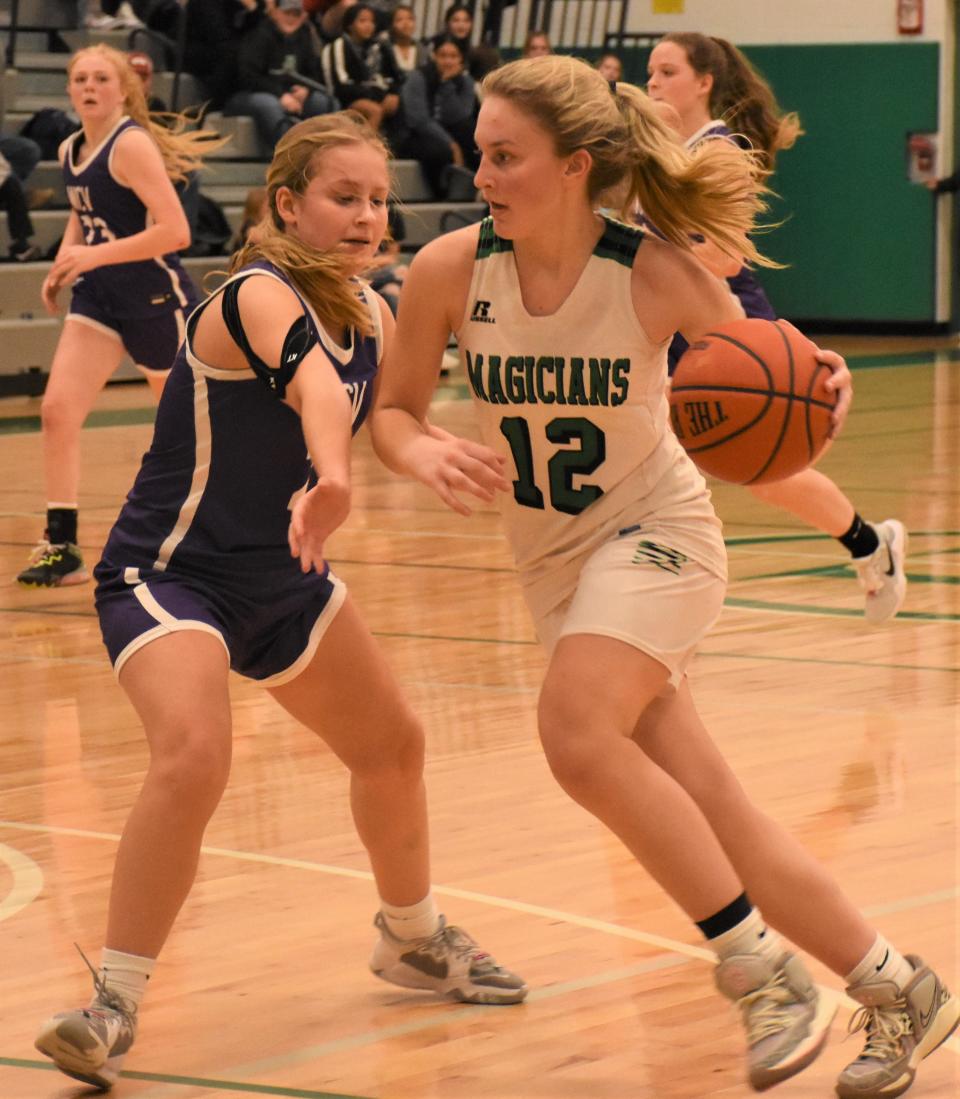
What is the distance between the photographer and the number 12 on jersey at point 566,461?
3098 millimetres

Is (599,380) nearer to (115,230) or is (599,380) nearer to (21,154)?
(115,230)

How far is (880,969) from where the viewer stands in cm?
296

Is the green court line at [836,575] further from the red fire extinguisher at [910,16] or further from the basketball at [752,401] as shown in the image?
the red fire extinguisher at [910,16]

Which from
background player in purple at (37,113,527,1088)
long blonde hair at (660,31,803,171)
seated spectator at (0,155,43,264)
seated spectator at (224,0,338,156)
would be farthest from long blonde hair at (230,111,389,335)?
seated spectator at (224,0,338,156)

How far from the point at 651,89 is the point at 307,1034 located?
11.7 ft

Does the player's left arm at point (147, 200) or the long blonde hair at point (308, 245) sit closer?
the long blonde hair at point (308, 245)

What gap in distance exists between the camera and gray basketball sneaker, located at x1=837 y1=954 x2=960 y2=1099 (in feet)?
9.41

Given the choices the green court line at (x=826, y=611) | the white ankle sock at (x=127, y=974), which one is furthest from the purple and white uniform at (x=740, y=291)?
the white ankle sock at (x=127, y=974)

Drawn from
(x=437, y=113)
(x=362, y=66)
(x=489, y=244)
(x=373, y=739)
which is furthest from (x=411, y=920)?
(x=437, y=113)

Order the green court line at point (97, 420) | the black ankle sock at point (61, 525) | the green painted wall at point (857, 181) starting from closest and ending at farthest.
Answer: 1. the black ankle sock at point (61, 525)
2. the green court line at point (97, 420)
3. the green painted wall at point (857, 181)

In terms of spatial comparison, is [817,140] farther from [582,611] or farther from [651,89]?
[582,611]

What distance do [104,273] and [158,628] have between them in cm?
453

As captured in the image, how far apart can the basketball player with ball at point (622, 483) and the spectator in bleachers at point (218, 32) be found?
13.5 m

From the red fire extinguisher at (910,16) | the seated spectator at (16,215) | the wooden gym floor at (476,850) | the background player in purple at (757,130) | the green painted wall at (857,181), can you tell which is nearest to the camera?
the wooden gym floor at (476,850)
